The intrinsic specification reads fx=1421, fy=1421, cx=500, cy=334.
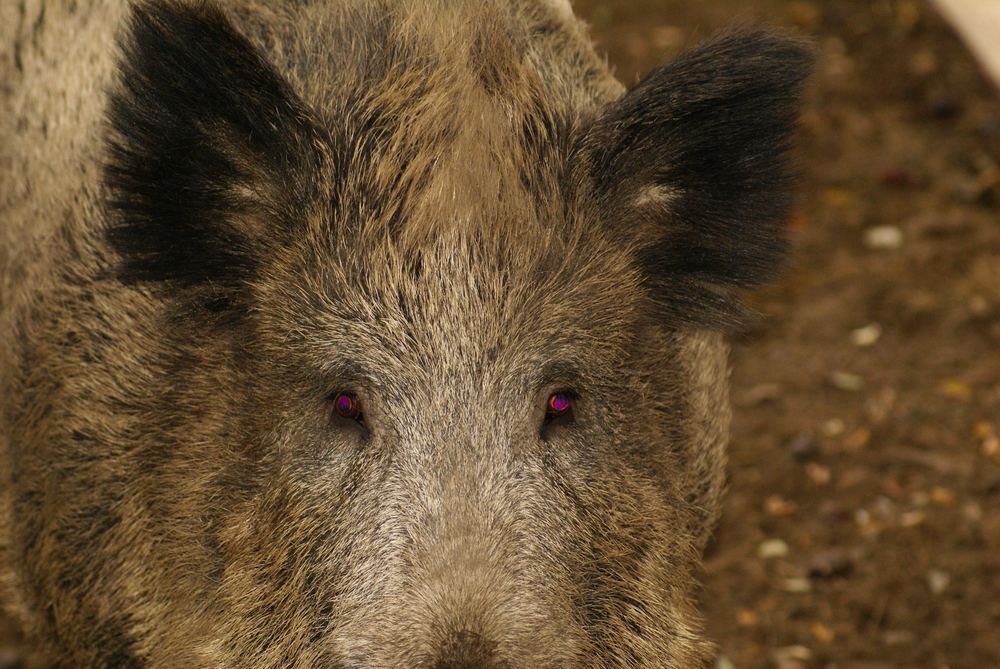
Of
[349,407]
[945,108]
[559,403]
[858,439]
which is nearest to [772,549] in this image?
[858,439]

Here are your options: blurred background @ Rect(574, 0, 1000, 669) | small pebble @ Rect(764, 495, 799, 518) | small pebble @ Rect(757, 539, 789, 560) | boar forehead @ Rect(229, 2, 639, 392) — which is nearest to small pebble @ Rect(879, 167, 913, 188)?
blurred background @ Rect(574, 0, 1000, 669)

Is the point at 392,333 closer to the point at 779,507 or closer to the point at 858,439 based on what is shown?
the point at 779,507

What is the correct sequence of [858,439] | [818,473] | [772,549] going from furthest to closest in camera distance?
[858,439] → [818,473] → [772,549]

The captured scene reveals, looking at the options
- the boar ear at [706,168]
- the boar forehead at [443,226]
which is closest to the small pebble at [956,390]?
the boar ear at [706,168]

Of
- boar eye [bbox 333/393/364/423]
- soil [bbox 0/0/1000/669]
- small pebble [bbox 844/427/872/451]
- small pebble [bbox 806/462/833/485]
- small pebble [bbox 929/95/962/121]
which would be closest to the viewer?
boar eye [bbox 333/393/364/423]

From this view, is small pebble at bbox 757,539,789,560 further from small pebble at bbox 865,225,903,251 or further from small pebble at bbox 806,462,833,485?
small pebble at bbox 865,225,903,251

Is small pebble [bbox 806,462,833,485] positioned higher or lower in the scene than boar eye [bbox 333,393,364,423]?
lower
